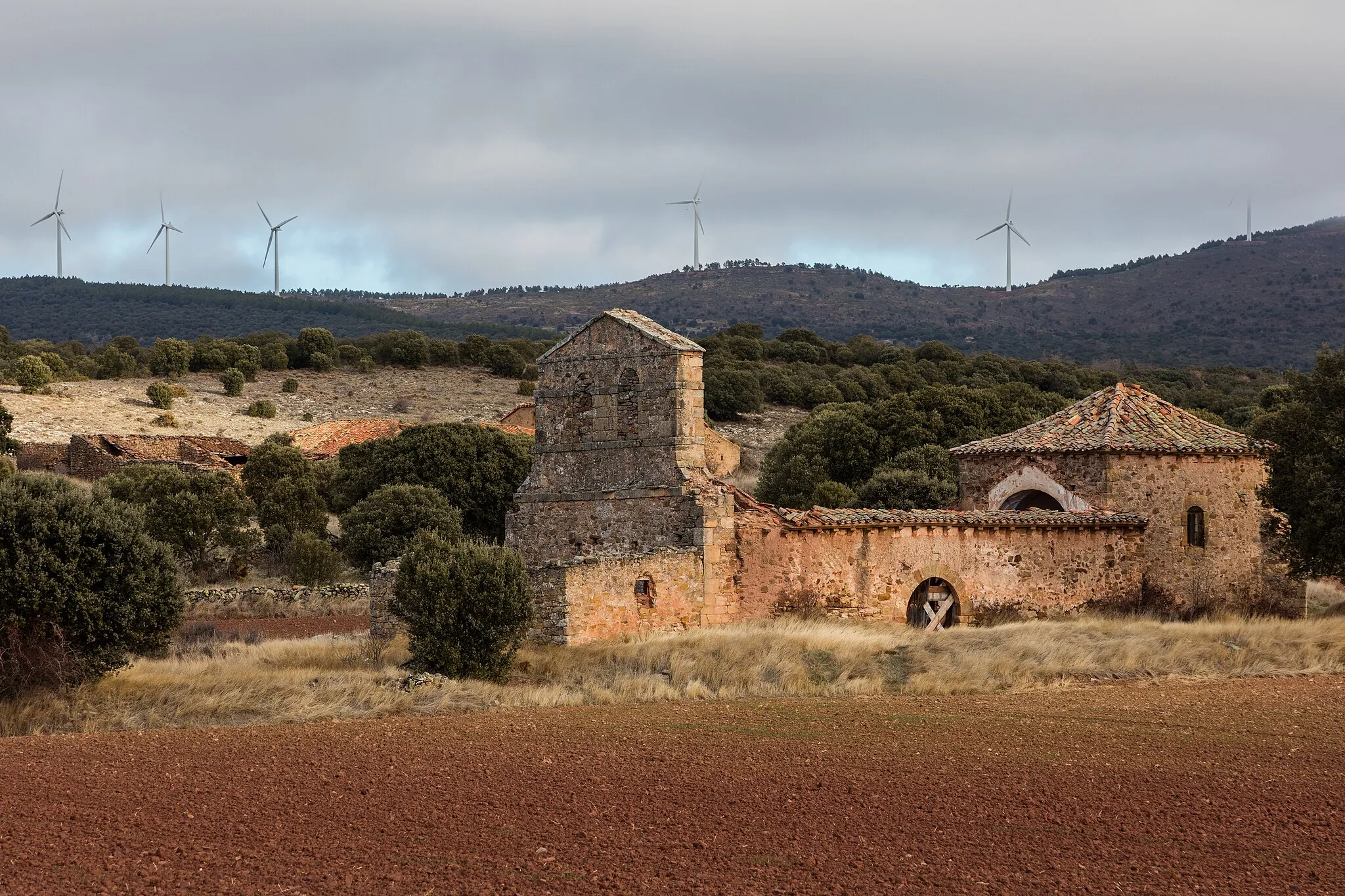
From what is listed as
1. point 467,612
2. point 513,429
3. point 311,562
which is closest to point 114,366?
point 513,429

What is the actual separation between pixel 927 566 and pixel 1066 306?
386ft

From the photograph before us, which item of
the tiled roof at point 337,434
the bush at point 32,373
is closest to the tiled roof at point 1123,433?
the tiled roof at point 337,434

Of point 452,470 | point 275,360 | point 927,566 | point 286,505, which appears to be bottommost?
Answer: point 927,566

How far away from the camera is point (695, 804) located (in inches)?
494

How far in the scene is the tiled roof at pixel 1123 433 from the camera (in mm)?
26891

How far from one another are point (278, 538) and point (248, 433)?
2373 centimetres

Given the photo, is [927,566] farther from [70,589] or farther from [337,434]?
[337,434]

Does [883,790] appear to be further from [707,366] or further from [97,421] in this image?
[707,366]

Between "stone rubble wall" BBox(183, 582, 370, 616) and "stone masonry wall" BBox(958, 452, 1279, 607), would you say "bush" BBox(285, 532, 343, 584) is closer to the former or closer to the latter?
"stone rubble wall" BBox(183, 582, 370, 616)

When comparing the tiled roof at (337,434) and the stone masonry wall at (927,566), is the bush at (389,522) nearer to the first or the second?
the stone masonry wall at (927,566)

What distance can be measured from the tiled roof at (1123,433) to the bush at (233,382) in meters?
50.4

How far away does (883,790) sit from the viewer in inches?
519

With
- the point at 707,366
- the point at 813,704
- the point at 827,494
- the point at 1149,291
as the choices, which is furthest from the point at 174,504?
the point at 1149,291

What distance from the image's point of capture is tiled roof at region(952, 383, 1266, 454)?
26891 mm
